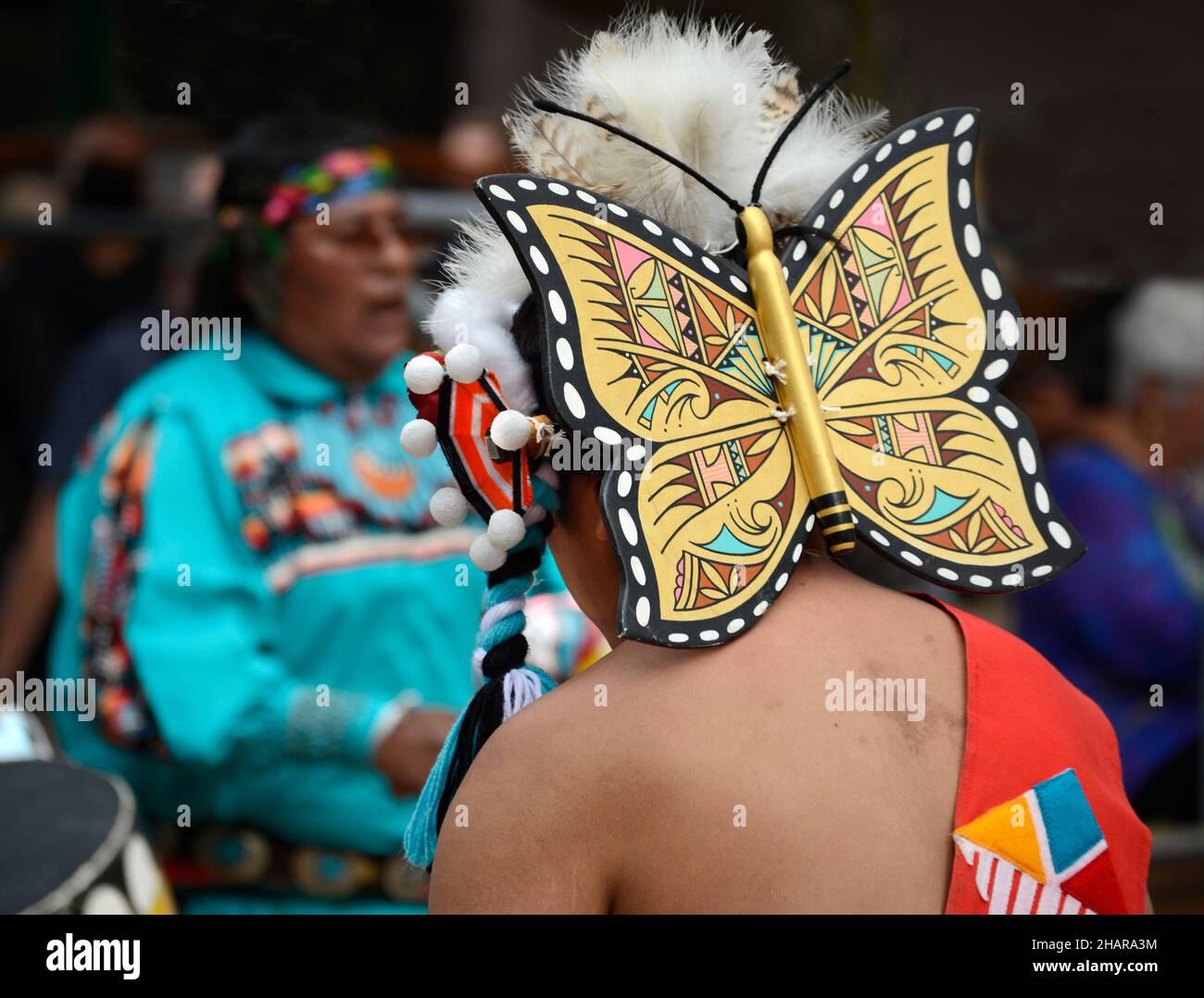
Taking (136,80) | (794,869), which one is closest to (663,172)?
(794,869)

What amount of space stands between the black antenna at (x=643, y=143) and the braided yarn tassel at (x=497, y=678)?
35 centimetres

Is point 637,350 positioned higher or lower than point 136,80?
lower

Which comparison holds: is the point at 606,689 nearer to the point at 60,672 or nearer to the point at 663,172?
the point at 663,172

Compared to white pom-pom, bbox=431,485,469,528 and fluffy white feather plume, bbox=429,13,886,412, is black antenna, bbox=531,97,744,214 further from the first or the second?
white pom-pom, bbox=431,485,469,528

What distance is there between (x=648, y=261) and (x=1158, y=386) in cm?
376

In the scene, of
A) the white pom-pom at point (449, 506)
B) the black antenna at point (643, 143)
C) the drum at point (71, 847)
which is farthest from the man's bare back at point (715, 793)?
the drum at point (71, 847)

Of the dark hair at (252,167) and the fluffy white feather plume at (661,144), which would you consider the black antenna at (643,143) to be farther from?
the dark hair at (252,167)

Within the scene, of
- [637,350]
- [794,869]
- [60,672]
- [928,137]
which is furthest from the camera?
[60,672]

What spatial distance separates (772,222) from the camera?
5.50 ft

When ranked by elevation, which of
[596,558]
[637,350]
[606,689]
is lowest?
[606,689]

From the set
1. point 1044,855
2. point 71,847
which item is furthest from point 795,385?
point 71,847

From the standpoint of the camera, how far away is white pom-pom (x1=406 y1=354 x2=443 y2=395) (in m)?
1.55

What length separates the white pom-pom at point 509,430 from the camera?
150 cm

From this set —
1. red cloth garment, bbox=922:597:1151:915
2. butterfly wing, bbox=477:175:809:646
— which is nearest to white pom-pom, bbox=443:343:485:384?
butterfly wing, bbox=477:175:809:646
